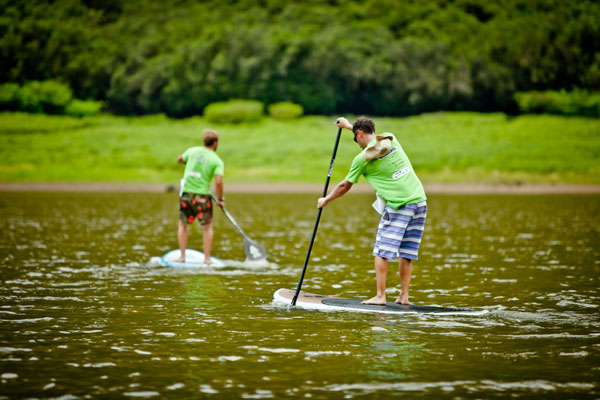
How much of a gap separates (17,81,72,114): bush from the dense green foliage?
351cm

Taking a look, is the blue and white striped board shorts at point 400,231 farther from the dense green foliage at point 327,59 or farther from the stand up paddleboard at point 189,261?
the dense green foliage at point 327,59

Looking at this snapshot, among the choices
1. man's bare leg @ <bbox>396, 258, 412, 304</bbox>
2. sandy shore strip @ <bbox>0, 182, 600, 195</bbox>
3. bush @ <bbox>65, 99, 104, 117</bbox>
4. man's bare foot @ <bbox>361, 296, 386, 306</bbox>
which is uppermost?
bush @ <bbox>65, 99, 104, 117</bbox>

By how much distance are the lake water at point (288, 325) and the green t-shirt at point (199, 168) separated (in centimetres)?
151

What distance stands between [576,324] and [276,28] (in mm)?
79211

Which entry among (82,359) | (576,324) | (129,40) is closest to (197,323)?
(82,359)

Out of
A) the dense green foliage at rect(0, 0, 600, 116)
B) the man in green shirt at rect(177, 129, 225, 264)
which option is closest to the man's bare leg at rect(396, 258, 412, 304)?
the man in green shirt at rect(177, 129, 225, 264)

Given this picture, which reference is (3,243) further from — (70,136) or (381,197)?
(70,136)

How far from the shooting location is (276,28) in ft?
279

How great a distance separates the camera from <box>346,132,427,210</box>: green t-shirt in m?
9.10

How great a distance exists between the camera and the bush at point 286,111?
7150 cm

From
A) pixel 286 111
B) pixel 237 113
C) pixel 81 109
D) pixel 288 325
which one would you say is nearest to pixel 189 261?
pixel 288 325

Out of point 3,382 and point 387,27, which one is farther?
point 387,27

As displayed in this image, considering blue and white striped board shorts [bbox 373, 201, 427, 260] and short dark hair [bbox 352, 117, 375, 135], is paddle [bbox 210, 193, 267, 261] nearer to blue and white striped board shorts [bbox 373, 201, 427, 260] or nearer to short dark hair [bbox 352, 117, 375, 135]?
blue and white striped board shorts [bbox 373, 201, 427, 260]

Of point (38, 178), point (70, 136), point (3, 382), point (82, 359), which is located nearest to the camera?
point (3, 382)
